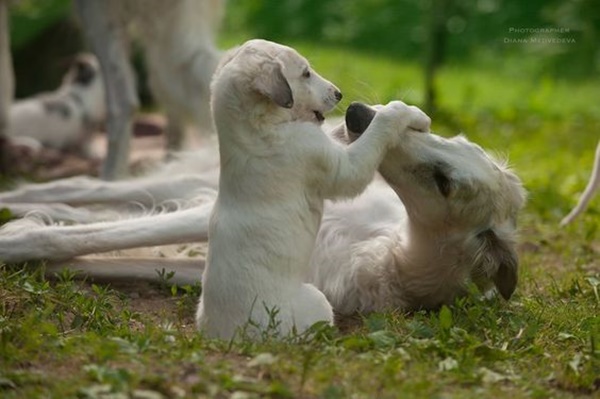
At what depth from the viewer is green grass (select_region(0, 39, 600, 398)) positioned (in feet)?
13.2

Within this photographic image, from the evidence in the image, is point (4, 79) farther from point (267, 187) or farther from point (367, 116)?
point (267, 187)

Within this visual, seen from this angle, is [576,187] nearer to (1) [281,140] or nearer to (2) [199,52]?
(2) [199,52]

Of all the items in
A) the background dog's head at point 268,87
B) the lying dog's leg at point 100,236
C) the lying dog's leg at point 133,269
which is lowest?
the lying dog's leg at point 133,269

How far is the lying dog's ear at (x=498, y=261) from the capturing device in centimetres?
545

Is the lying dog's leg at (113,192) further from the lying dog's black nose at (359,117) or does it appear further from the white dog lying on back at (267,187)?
the white dog lying on back at (267,187)

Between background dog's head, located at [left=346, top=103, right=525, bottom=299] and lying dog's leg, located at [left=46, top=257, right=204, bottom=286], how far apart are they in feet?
3.85

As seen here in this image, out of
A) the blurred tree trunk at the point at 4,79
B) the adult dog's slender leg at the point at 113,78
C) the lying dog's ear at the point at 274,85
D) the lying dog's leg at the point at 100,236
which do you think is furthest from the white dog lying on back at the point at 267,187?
the blurred tree trunk at the point at 4,79

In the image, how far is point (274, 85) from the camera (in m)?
4.54

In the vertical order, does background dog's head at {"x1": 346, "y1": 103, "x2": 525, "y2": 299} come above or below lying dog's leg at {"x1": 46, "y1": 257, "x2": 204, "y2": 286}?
above

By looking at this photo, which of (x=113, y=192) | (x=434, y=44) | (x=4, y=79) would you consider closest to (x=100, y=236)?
(x=113, y=192)

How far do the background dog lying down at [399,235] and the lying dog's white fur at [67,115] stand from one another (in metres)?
4.80

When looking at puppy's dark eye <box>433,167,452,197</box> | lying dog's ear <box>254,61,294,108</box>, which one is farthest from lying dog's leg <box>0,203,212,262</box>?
lying dog's ear <box>254,61,294,108</box>

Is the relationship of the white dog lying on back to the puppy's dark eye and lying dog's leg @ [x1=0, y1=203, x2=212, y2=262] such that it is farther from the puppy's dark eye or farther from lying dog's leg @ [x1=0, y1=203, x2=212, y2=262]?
lying dog's leg @ [x1=0, y1=203, x2=212, y2=262]

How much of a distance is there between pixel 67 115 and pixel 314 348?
7196 millimetres
